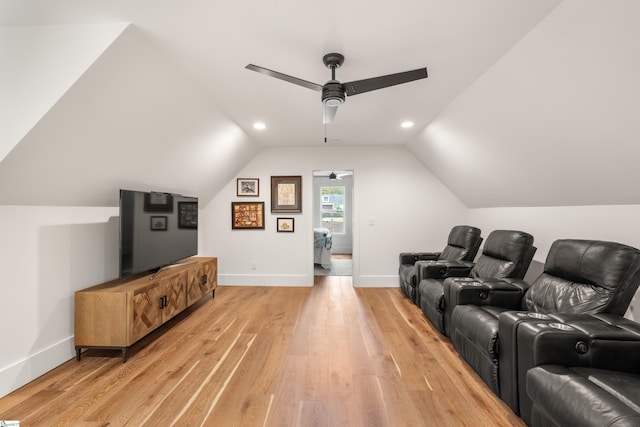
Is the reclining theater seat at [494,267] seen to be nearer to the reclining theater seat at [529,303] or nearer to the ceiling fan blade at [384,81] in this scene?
the reclining theater seat at [529,303]

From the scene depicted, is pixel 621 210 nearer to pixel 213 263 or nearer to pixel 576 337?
pixel 576 337

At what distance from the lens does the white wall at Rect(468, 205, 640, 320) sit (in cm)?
228

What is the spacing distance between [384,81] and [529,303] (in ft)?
7.24

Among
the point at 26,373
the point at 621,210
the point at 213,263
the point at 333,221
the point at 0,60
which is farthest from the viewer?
the point at 333,221

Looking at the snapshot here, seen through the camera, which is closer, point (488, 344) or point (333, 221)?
point (488, 344)

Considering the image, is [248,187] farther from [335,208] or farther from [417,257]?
[335,208]

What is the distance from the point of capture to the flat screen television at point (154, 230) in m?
2.71

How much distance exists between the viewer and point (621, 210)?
93.0 inches

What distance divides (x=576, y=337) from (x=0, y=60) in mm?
3881

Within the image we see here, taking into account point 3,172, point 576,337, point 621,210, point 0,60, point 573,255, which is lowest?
point 576,337

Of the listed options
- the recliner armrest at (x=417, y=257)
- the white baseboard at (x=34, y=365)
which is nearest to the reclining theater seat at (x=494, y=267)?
the recliner armrest at (x=417, y=257)

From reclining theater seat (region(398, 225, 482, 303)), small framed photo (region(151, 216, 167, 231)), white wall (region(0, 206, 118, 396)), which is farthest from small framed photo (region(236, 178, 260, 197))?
reclining theater seat (region(398, 225, 482, 303))

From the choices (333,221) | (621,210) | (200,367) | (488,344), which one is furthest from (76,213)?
(333,221)

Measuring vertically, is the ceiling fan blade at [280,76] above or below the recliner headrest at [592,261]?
above
